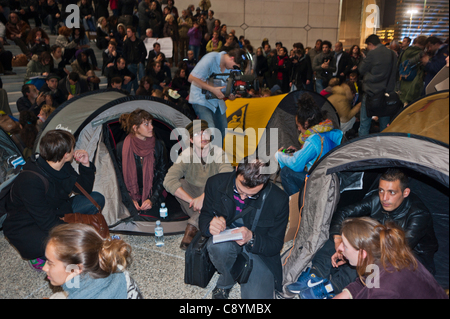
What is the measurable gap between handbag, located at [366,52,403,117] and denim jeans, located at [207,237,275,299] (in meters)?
4.17

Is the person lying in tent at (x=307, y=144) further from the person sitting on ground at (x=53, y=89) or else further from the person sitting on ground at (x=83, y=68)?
the person sitting on ground at (x=83, y=68)

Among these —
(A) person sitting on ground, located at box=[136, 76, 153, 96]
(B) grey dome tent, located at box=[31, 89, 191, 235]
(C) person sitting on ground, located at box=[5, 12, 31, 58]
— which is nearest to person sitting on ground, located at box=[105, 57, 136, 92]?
(A) person sitting on ground, located at box=[136, 76, 153, 96]

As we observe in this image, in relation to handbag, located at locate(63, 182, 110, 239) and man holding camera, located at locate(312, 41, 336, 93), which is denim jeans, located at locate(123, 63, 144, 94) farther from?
handbag, located at locate(63, 182, 110, 239)

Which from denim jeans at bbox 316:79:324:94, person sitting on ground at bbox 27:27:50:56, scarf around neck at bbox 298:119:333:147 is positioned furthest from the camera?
denim jeans at bbox 316:79:324:94

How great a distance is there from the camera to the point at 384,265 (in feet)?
6.48

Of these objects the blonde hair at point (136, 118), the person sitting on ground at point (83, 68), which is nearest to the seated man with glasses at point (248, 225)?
the blonde hair at point (136, 118)

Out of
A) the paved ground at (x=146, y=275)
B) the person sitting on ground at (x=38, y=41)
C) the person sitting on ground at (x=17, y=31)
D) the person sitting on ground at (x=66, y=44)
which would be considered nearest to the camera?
the paved ground at (x=146, y=275)

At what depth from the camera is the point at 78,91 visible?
718 centimetres

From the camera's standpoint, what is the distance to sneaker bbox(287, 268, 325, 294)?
2.80 metres

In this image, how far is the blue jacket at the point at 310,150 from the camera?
11.9 ft

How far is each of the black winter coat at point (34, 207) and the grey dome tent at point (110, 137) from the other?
88 cm

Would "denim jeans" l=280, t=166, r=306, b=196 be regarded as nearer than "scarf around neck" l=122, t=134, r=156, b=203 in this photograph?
Yes

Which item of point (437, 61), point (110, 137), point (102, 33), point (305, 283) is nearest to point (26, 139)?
point (110, 137)

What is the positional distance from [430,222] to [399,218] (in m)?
0.23
